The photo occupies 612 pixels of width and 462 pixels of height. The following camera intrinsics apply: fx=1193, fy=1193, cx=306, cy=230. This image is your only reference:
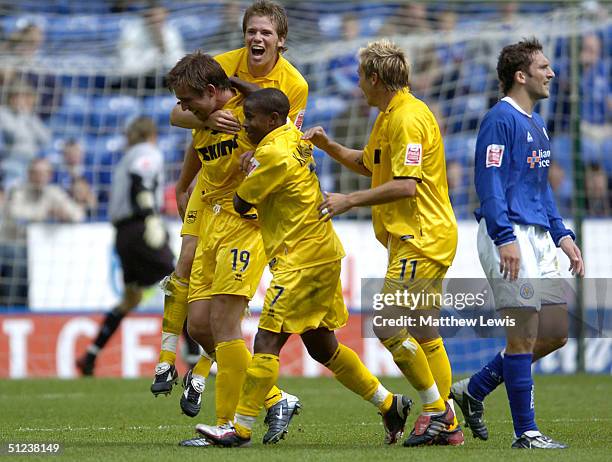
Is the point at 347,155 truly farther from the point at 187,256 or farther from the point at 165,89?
the point at 165,89

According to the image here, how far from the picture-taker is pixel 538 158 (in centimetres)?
609

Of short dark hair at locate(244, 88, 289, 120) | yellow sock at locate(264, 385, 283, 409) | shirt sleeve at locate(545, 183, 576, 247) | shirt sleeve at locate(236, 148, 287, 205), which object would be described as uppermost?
short dark hair at locate(244, 88, 289, 120)

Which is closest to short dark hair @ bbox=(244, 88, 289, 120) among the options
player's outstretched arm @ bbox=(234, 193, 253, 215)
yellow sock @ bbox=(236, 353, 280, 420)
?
player's outstretched arm @ bbox=(234, 193, 253, 215)

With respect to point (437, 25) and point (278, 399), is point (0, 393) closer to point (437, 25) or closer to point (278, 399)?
point (278, 399)

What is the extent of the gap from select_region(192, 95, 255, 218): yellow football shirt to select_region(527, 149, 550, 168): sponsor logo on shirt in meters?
1.45

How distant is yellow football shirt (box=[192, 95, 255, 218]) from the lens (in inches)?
251

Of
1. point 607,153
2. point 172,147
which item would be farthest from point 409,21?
point 172,147

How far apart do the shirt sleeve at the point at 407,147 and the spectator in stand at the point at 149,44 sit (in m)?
7.78

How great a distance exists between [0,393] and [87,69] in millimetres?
5367

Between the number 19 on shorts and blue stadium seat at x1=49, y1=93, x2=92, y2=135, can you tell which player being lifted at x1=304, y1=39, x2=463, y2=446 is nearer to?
the number 19 on shorts

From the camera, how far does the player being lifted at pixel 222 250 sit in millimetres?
6164

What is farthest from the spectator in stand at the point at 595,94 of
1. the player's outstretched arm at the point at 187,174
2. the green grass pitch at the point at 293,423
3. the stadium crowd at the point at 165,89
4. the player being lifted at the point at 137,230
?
the player's outstretched arm at the point at 187,174

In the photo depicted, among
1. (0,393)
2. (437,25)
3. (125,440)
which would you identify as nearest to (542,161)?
(125,440)

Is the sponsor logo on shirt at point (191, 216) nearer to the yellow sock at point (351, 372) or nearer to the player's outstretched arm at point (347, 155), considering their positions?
the player's outstretched arm at point (347, 155)
